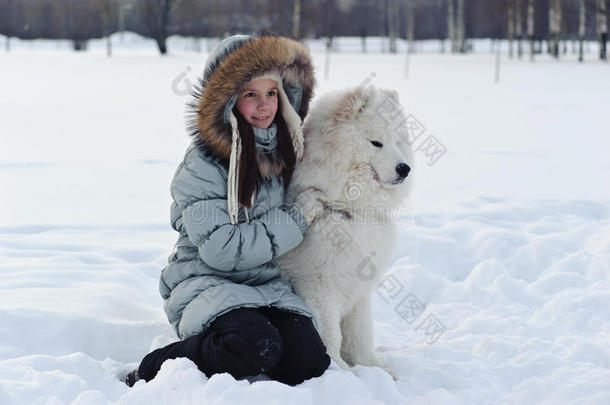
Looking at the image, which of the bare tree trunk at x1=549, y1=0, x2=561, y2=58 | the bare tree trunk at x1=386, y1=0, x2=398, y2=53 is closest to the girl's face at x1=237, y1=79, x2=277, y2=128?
the bare tree trunk at x1=549, y1=0, x2=561, y2=58

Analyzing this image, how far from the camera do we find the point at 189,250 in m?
2.55

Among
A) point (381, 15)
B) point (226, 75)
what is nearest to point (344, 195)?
point (226, 75)

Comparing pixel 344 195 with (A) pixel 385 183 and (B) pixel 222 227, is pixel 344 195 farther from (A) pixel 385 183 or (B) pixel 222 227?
(B) pixel 222 227

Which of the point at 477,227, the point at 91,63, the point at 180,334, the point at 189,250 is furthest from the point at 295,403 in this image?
the point at 91,63

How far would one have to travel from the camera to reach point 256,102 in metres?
2.52

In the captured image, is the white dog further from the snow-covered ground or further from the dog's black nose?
the snow-covered ground

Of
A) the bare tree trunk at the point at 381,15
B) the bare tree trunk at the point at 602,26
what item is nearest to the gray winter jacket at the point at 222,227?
the bare tree trunk at the point at 602,26

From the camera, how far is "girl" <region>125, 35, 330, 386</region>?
92.2 inches

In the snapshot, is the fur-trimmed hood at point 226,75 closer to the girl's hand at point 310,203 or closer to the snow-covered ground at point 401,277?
the girl's hand at point 310,203

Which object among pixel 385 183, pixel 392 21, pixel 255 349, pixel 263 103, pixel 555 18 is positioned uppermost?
pixel 392 21

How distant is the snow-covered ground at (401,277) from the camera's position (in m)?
2.41

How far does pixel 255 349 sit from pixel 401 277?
1.62 m

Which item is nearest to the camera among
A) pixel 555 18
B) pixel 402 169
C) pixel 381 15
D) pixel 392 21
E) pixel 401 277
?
pixel 402 169

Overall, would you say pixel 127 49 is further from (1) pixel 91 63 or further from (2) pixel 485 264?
(2) pixel 485 264
